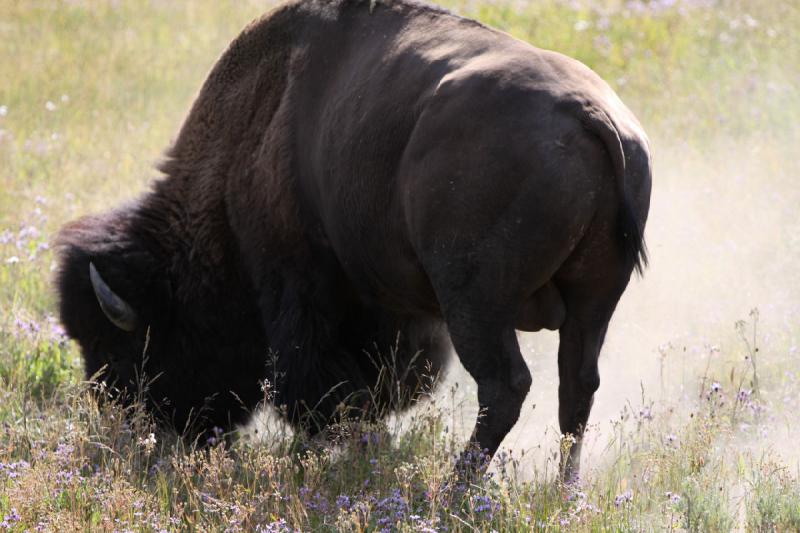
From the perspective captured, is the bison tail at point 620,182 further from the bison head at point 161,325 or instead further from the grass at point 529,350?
the bison head at point 161,325

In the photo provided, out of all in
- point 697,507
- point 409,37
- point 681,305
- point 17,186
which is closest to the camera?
point 697,507

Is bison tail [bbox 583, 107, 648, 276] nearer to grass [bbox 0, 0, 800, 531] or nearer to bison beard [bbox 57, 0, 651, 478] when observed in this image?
bison beard [bbox 57, 0, 651, 478]

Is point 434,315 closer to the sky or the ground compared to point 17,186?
closer to the sky

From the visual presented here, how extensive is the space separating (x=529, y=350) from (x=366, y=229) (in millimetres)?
2076

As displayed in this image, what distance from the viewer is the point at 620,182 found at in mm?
3766

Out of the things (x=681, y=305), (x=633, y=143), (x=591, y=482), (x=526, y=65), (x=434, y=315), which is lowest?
(x=681, y=305)

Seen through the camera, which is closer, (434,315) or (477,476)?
(477,476)

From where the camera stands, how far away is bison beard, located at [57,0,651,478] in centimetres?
381

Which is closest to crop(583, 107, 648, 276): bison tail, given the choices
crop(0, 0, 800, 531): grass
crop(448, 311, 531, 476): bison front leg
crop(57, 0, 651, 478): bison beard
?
crop(57, 0, 651, 478): bison beard

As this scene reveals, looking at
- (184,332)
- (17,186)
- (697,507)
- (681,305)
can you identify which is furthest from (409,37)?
(17,186)

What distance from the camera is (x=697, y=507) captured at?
3.76 metres

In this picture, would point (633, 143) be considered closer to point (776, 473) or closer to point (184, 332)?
point (776, 473)

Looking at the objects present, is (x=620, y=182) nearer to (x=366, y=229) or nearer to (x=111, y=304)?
(x=366, y=229)

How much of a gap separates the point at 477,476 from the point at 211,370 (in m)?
1.85
